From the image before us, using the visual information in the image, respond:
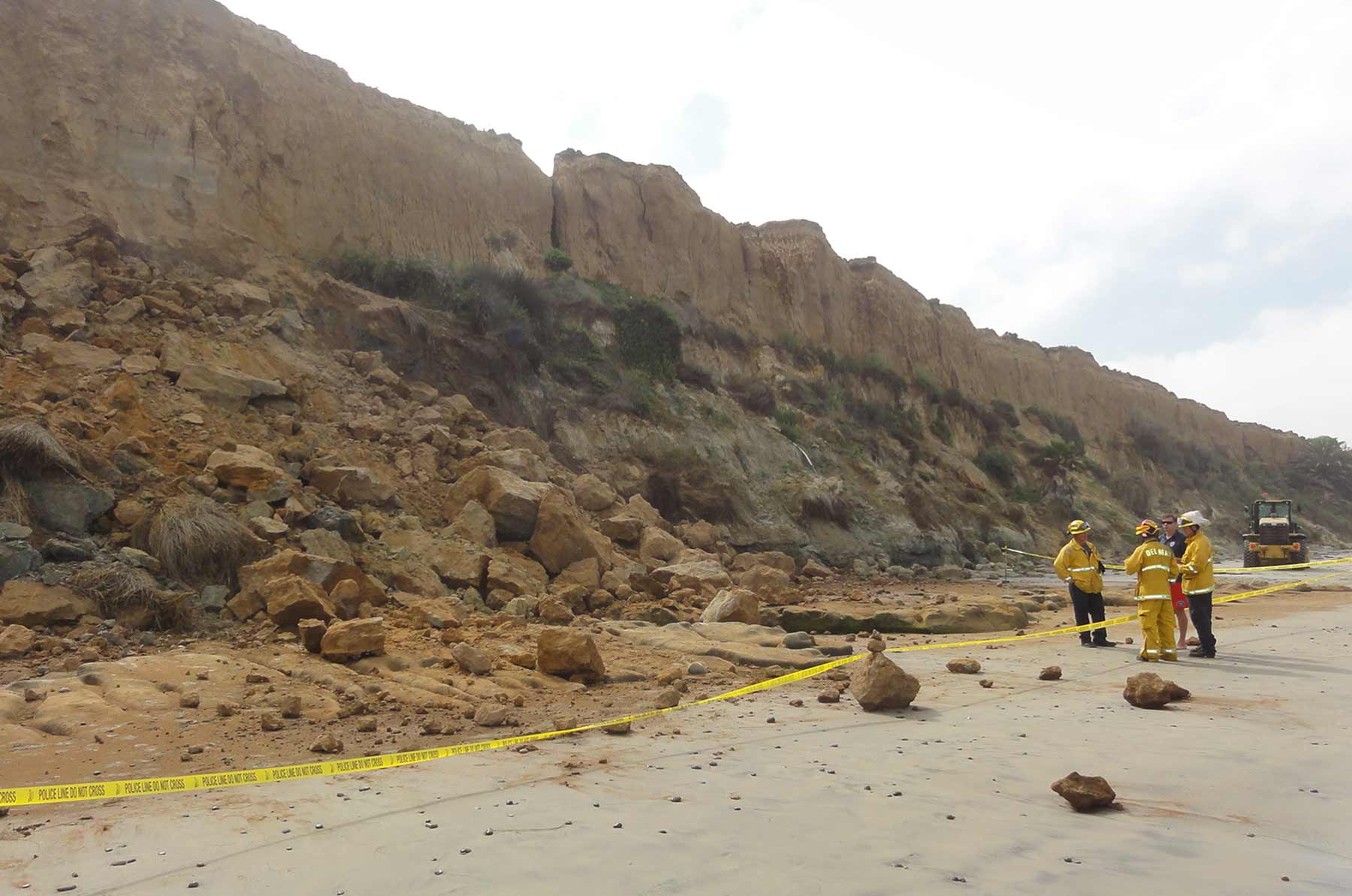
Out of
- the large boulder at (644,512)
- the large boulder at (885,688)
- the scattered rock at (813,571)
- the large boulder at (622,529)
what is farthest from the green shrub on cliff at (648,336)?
the large boulder at (885,688)

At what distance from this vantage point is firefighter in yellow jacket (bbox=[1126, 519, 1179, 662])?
7.95m

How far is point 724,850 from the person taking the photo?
309 centimetres

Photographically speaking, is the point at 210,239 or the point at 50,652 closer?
the point at 50,652

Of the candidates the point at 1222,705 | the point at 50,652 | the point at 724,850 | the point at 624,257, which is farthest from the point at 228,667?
the point at 624,257

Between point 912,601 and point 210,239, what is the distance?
519 inches

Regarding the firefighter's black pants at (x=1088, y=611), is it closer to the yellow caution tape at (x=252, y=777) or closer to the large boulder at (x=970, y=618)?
the large boulder at (x=970, y=618)

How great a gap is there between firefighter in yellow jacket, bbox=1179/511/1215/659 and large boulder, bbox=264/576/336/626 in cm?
791

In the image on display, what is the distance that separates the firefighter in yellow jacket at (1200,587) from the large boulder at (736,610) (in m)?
4.18

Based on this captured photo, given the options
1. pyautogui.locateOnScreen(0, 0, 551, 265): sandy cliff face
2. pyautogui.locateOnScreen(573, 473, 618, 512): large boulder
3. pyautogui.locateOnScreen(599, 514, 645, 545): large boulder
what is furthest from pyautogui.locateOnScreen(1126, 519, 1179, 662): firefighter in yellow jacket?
pyautogui.locateOnScreen(0, 0, 551, 265): sandy cliff face

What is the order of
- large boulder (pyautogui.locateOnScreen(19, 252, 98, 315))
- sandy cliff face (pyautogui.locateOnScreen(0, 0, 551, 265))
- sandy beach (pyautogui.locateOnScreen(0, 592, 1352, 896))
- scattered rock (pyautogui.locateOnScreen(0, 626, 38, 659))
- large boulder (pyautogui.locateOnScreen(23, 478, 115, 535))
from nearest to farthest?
sandy beach (pyautogui.locateOnScreen(0, 592, 1352, 896)) → scattered rock (pyautogui.locateOnScreen(0, 626, 38, 659)) → large boulder (pyautogui.locateOnScreen(23, 478, 115, 535)) → large boulder (pyautogui.locateOnScreen(19, 252, 98, 315)) → sandy cliff face (pyautogui.locateOnScreen(0, 0, 551, 265))

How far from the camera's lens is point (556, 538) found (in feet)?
38.0

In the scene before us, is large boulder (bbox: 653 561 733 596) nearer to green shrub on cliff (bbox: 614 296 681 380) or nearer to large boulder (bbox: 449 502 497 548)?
large boulder (bbox: 449 502 497 548)

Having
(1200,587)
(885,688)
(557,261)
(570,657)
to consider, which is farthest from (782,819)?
(557,261)

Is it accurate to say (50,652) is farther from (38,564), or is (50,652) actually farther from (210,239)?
(210,239)
